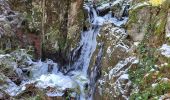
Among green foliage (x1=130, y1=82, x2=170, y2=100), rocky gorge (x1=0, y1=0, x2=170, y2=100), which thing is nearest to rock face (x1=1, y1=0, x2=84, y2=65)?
rocky gorge (x1=0, y1=0, x2=170, y2=100)

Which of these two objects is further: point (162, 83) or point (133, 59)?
point (133, 59)

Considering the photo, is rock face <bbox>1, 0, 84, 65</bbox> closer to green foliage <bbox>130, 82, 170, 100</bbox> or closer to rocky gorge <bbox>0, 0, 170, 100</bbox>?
rocky gorge <bbox>0, 0, 170, 100</bbox>

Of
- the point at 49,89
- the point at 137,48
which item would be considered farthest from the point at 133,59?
the point at 49,89

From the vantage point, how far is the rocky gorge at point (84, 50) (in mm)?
7957

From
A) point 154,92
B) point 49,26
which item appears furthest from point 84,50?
point 154,92

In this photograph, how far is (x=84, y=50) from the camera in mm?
11414

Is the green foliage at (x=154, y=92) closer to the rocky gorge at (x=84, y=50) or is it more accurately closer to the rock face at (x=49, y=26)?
the rocky gorge at (x=84, y=50)

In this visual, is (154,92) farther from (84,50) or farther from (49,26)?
(49,26)

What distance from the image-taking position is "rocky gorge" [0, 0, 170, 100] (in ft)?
26.1

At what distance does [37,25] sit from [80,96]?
3.36 m

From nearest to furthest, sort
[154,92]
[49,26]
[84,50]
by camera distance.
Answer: [154,92] < [84,50] < [49,26]

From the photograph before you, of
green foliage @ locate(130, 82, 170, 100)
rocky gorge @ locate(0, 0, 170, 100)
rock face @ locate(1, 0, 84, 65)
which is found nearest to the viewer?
green foliage @ locate(130, 82, 170, 100)

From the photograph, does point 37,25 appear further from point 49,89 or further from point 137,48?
point 137,48

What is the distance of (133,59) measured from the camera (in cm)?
840
